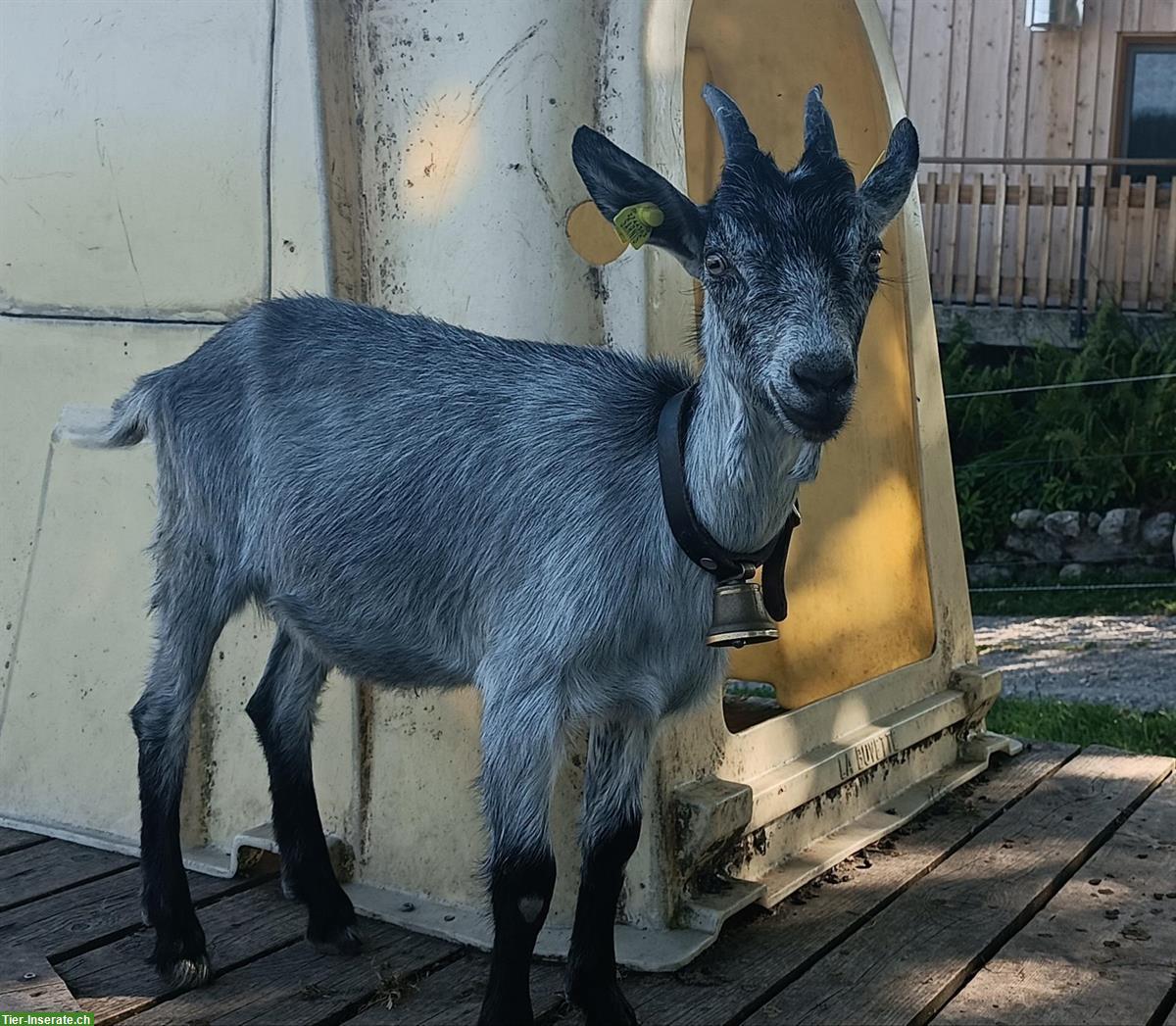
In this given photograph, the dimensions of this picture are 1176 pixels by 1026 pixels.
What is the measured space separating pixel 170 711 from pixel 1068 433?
7.85 meters

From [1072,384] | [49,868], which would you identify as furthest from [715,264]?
[1072,384]

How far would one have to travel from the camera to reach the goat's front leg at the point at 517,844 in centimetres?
286

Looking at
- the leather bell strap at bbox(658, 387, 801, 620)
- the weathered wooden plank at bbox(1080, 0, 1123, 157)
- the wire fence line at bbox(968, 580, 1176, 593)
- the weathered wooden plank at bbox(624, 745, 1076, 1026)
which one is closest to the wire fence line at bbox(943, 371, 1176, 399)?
the wire fence line at bbox(968, 580, 1176, 593)

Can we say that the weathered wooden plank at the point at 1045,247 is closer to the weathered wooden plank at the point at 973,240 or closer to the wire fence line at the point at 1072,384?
the weathered wooden plank at the point at 973,240

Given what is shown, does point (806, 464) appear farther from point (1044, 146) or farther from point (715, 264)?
point (1044, 146)

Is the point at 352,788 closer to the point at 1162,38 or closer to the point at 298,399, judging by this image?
the point at 298,399

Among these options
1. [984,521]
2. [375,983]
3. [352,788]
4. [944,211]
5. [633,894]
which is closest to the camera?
[375,983]

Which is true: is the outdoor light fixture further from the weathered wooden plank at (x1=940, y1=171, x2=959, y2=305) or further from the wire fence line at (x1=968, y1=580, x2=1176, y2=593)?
the wire fence line at (x1=968, y1=580, x2=1176, y2=593)

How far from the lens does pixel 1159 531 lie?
983 centimetres

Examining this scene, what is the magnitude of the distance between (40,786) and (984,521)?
7.32 metres

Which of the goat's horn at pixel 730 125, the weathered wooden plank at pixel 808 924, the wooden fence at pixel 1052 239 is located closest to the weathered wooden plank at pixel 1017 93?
the wooden fence at pixel 1052 239

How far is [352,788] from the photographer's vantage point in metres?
3.69

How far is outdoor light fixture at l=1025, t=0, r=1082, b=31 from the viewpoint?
39.9 ft

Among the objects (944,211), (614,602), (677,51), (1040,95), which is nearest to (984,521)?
(944,211)
